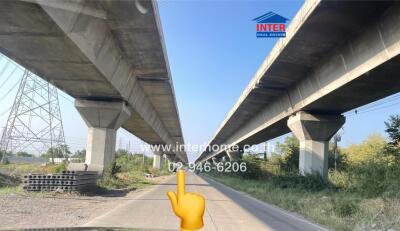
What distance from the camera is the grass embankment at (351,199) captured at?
48.5 ft

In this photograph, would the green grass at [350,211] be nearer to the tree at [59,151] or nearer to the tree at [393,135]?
the tree at [393,135]

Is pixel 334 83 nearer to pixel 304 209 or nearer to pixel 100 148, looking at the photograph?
pixel 304 209

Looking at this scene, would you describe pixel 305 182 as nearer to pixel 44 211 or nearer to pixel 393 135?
pixel 393 135

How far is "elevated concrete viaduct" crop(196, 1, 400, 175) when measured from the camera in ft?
49.4

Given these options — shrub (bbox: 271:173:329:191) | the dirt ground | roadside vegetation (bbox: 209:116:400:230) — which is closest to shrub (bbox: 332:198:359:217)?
roadside vegetation (bbox: 209:116:400:230)

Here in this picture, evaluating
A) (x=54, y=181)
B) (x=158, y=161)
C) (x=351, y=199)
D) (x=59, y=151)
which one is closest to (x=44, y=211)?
(x=54, y=181)

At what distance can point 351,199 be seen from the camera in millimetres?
19016

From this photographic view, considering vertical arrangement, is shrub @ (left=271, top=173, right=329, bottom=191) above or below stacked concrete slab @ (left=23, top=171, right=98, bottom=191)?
above

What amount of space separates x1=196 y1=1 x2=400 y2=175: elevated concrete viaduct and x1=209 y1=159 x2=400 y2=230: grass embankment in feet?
6.11

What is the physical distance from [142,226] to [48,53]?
8552 mm

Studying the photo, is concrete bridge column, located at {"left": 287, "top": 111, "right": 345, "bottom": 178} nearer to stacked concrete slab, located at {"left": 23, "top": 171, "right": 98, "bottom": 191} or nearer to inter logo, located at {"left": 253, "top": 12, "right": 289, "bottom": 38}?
inter logo, located at {"left": 253, "top": 12, "right": 289, "bottom": 38}

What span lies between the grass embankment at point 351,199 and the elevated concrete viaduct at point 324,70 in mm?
1861

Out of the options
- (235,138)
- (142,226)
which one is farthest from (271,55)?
(235,138)

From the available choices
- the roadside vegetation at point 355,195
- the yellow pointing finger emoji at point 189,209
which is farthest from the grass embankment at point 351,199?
the yellow pointing finger emoji at point 189,209
